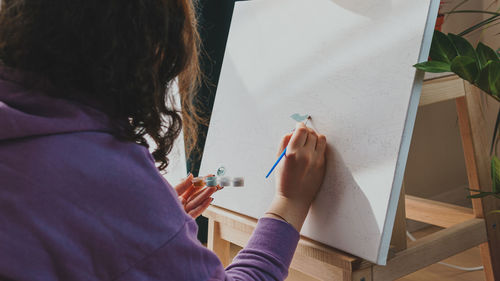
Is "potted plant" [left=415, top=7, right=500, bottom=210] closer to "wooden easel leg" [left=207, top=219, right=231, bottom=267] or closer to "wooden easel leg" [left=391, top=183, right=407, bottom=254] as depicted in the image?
"wooden easel leg" [left=391, top=183, right=407, bottom=254]

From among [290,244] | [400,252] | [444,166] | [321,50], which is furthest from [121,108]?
[444,166]

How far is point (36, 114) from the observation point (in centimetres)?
Answer: 55

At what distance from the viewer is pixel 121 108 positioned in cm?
59

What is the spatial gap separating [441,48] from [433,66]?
8cm

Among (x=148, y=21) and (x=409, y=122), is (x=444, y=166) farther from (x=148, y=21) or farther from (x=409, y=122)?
(x=148, y=21)

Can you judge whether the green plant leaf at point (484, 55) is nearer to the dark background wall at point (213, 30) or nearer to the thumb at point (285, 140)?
the thumb at point (285, 140)

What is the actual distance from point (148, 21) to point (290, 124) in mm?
428

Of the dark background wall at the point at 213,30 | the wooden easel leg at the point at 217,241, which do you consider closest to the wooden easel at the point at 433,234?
the wooden easel leg at the point at 217,241

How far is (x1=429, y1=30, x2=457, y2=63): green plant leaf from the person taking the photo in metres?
0.78

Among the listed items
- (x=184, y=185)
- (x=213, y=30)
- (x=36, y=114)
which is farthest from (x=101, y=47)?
(x=213, y=30)

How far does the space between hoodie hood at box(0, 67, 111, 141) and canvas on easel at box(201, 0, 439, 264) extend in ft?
1.43

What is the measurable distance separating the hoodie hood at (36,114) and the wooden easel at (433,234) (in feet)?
1.52

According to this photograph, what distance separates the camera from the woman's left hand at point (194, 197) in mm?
881

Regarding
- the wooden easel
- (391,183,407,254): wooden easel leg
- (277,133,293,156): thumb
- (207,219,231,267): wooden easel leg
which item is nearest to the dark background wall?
(207,219,231,267): wooden easel leg
